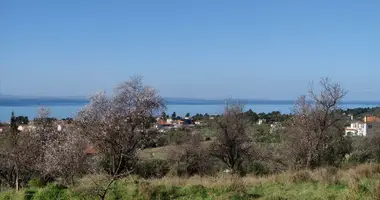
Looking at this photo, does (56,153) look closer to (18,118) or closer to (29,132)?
(29,132)

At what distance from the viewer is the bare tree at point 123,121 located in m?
25.2

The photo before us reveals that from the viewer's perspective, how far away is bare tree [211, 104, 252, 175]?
1394 inches

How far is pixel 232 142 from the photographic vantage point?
35.4 meters

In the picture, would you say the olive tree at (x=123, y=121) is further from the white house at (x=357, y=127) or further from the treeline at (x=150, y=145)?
the white house at (x=357, y=127)

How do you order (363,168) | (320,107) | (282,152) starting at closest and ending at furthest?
(363,168) < (320,107) < (282,152)

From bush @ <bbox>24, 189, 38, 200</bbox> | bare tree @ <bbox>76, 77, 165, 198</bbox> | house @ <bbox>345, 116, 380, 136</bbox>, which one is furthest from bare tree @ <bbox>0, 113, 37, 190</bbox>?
house @ <bbox>345, 116, 380, 136</bbox>

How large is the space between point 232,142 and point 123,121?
12.9m

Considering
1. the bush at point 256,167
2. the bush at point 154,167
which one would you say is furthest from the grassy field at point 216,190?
the bush at point 154,167

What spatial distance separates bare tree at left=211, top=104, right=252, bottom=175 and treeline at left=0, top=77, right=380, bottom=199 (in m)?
0.08

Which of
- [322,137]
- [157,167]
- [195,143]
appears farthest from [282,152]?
[157,167]

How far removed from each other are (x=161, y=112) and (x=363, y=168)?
45.6 feet

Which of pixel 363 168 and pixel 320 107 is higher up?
pixel 320 107

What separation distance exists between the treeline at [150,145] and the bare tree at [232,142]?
84mm

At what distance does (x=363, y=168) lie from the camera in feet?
49.8
